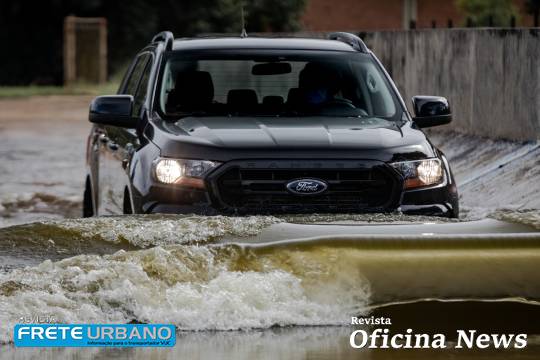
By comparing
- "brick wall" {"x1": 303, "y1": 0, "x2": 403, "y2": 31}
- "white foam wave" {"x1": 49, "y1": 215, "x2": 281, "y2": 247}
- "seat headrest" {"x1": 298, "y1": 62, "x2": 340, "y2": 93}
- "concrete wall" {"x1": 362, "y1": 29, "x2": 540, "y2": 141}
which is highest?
"seat headrest" {"x1": 298, "y1": 62, "x2": 340, "y2": 93}

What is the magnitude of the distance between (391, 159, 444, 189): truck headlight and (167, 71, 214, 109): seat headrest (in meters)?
1.65

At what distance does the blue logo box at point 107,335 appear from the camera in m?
7.00

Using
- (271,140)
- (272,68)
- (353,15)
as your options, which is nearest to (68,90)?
(353,15)

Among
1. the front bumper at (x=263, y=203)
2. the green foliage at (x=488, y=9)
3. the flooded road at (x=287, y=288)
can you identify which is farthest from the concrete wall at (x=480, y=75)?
the green foliage at (x=488, y=9)

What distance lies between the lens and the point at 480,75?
60.8 ft

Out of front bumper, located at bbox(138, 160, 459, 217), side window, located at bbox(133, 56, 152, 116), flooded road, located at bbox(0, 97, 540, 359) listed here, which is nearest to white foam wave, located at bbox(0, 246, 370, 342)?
flooded road, located at bbox(0, 97, 540, 359)

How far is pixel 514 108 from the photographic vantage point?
17.3 meters

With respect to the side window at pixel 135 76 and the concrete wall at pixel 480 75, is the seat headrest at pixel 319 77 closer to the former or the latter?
the side window at pixel 135 76

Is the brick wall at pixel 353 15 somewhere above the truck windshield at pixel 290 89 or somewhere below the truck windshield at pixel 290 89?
below

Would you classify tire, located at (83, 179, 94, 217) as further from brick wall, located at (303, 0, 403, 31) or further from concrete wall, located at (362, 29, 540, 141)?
brick wall, located at (303, 0, 403, 31)

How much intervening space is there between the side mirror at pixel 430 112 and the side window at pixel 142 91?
5.79ft

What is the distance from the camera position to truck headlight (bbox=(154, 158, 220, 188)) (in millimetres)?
9242

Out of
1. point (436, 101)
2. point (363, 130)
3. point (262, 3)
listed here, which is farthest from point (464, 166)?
point (262, 3)

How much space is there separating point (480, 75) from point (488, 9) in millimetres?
34368
